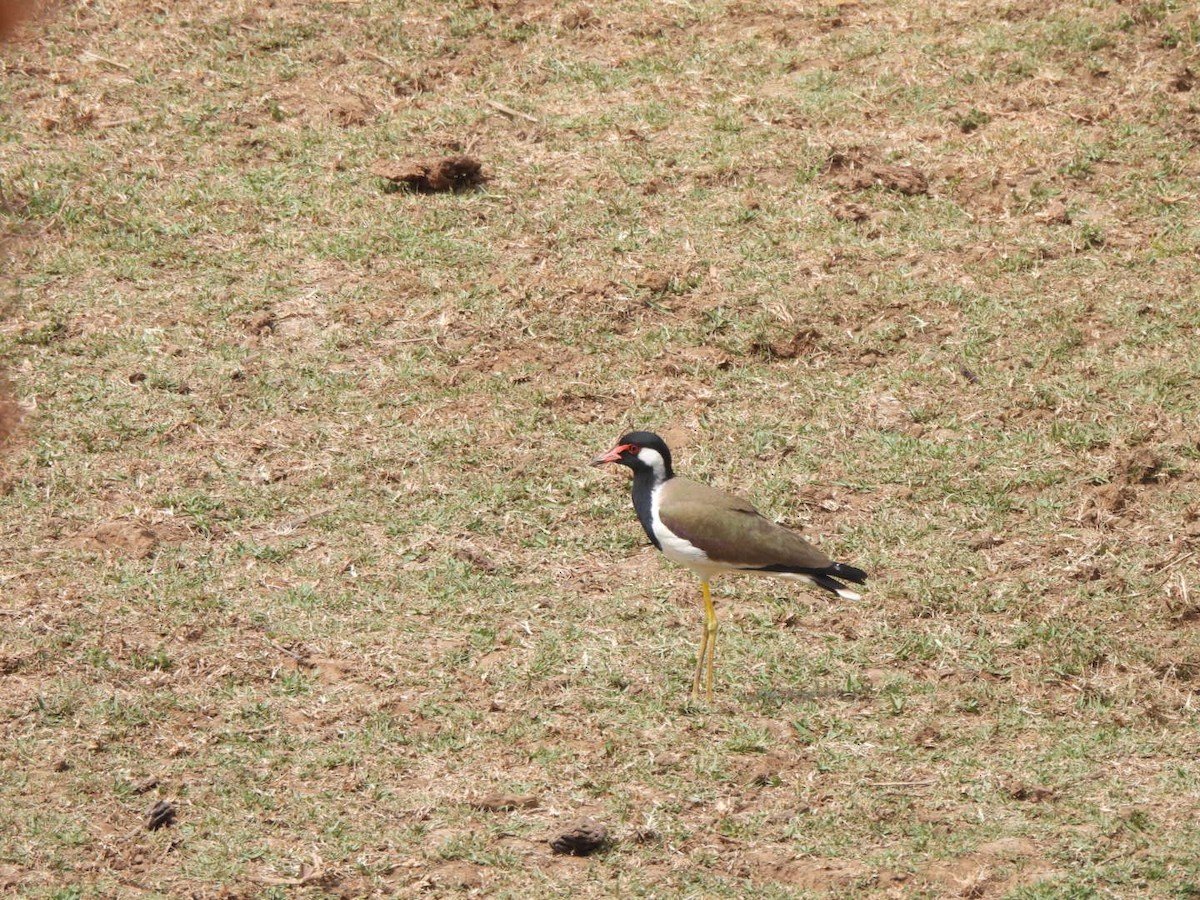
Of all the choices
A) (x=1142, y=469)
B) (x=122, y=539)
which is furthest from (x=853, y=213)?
(x=122, y=539)

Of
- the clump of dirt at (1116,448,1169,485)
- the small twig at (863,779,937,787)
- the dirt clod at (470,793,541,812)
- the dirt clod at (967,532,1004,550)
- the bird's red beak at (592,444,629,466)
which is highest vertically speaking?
the bird's red beak at (592,444,629,466)

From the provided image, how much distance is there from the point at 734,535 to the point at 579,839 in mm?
1658

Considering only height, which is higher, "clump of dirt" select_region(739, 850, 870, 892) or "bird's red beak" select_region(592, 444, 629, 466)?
"bird's red beak" select_region(592, 444, 629, 466)

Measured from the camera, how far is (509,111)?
1243 centimetres

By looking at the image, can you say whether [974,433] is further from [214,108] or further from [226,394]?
[214,108]

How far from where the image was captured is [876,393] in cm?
948

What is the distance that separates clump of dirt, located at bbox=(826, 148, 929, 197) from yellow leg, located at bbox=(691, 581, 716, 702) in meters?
5.10

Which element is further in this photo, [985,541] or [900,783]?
[985,541]

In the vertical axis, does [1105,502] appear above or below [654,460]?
below

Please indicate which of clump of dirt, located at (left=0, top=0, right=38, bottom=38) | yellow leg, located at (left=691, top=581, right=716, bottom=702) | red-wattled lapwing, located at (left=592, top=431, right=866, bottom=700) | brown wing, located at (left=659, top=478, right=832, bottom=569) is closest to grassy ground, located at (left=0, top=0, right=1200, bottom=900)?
yellow leg, located at (left=691, top=581, right=716, bottom=702)

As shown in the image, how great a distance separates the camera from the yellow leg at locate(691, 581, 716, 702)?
22.5 ft

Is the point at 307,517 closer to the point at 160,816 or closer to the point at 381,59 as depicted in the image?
the point at 160,816

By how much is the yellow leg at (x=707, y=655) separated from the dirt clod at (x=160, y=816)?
2.36m

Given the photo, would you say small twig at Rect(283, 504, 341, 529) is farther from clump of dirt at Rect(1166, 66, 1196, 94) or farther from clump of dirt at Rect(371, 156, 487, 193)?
clump of dirt at Rect(1166, 66, 1196, 94)
